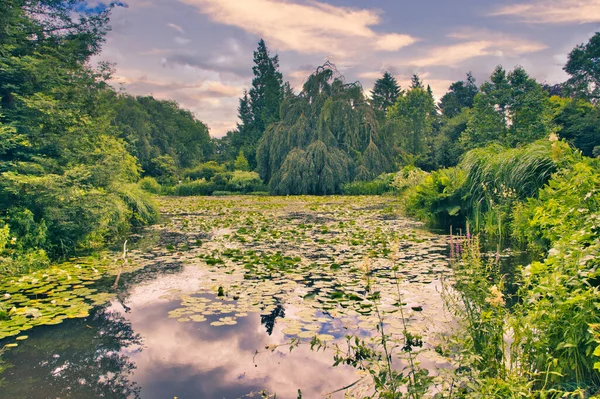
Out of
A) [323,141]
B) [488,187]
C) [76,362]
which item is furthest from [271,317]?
[323,141]

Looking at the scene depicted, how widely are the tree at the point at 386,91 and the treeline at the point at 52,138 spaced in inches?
1830

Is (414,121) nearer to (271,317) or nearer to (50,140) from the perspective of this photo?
(50,140)

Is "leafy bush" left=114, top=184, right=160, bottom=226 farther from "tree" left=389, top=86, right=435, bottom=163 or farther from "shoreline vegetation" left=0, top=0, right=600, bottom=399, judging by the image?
"tree" left=389, top=86, right=435, bottom=163

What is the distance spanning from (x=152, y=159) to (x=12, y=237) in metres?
28.1

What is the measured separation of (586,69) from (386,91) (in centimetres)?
2284

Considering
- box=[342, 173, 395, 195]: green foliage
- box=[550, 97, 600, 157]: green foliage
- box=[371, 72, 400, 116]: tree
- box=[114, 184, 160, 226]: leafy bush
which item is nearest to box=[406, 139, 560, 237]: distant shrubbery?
box=[114, 184, 160, 226]: leafy bush

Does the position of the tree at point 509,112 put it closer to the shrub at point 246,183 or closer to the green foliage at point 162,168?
the shrub at point 246,183

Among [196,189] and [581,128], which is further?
[196,189]

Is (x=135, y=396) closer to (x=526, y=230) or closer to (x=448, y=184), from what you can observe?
(x=526, y=230)

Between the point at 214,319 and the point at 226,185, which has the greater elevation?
the point at 226,185

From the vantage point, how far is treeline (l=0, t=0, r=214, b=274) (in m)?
5.93

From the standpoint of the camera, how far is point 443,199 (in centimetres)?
932

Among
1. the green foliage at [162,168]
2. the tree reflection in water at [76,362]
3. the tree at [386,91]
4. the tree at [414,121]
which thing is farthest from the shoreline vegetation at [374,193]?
→ the tree at [386,91]

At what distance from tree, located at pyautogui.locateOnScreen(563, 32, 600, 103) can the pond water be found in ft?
120
